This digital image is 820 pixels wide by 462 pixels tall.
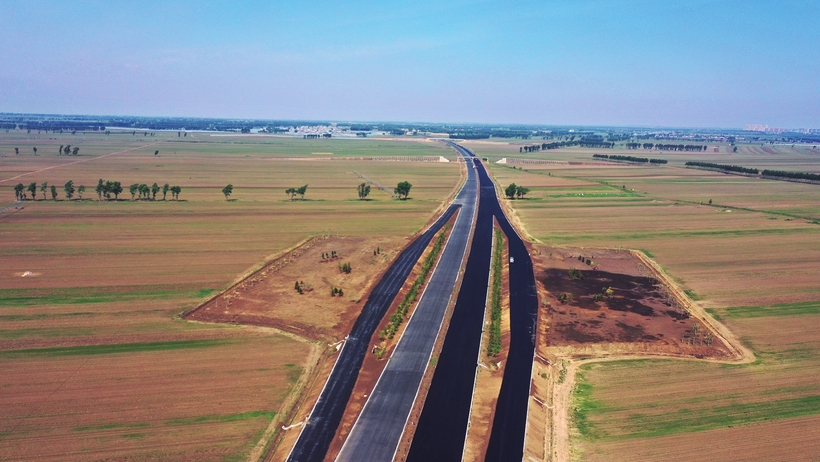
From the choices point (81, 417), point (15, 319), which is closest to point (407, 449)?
point (81, 417)

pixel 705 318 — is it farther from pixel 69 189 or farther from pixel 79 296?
pixel 69 189

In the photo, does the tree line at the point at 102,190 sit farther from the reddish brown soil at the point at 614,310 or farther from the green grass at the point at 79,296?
the reddish brown soil at the point at 614,310

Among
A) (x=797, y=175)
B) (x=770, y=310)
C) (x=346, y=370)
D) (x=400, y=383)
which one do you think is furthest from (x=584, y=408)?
(x=797, y=175)

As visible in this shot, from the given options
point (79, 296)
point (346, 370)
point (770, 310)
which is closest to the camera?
point (346, 370)

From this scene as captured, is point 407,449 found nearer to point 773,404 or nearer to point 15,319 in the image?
point 773,404

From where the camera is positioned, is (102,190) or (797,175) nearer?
(102,190)

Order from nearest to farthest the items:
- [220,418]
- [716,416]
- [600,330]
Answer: [220,418] < [716,416] < [600,330]
